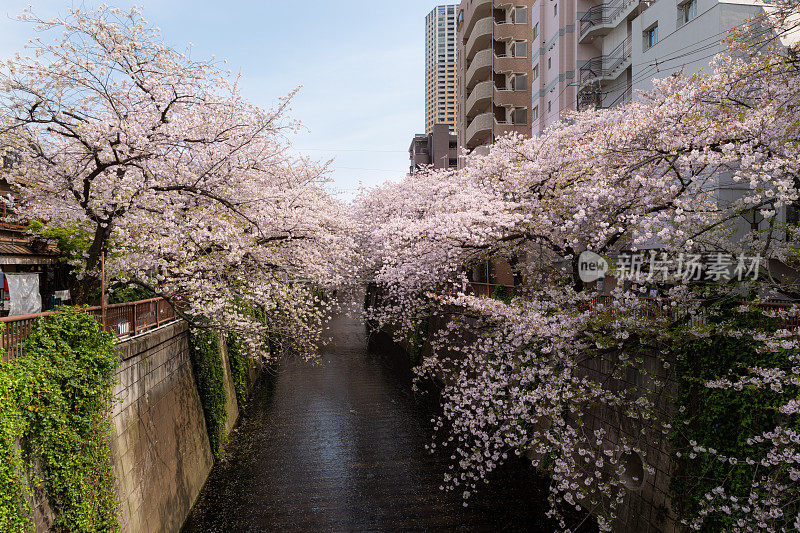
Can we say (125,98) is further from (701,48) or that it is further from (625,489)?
(701,48)

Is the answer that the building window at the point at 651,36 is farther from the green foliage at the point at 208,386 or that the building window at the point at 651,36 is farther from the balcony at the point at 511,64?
the green foliage at the point at 208,386

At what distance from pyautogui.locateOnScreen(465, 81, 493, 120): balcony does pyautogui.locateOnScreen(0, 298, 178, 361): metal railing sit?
96.4 ft

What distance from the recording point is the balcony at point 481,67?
123 ft

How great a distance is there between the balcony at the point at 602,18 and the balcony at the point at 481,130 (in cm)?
890

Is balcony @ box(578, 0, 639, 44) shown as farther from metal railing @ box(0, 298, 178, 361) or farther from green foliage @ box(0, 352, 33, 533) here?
green foliage @ box(0, 352, 33, 533)

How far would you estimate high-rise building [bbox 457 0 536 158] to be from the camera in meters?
36.8

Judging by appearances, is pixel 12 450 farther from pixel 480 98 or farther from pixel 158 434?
pixel 480 98

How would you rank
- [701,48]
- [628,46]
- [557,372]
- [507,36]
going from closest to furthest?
[557,372]
[701,48]
[628,46]
[507,36]

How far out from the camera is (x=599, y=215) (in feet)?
41.4

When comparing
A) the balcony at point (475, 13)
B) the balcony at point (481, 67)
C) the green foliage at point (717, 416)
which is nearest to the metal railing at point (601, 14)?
the balcony at point (481, 67)

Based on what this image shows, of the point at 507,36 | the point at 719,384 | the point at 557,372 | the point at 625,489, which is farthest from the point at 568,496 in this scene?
the point at 507,36

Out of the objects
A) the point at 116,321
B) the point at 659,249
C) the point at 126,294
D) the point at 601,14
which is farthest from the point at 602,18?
the point at 116,321

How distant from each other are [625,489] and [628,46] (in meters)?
22.6

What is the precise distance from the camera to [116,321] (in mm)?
10117
